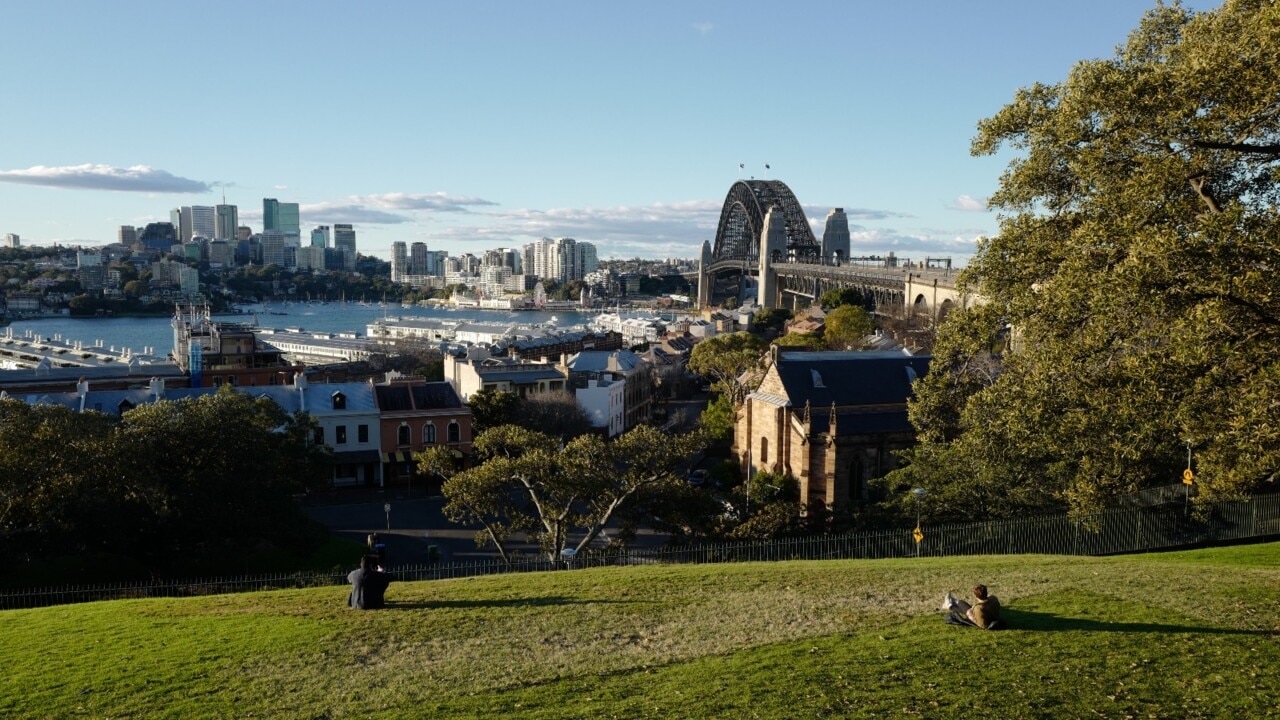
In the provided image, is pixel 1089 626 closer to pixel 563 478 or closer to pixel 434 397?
pixel 563 478

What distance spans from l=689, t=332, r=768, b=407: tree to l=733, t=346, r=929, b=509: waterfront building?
19.0ft

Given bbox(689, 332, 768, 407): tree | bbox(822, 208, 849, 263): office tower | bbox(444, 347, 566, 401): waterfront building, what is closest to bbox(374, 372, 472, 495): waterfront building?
bbox(444, 347, 566, 401): waterfront building

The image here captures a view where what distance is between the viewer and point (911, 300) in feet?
317

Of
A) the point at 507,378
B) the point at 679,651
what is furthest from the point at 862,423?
the point at 679,651

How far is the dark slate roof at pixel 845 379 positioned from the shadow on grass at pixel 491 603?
77.9 feet

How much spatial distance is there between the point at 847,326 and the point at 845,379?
139 feet

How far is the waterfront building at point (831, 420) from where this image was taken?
115 feet

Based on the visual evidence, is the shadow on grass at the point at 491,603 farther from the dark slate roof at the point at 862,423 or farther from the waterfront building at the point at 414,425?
the waterfront building at the point at 414,425

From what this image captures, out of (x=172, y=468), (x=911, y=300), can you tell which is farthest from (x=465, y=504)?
(x=911, y=300)

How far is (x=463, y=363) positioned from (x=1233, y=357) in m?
49.6

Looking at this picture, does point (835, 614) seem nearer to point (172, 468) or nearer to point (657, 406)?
point (172, 468)

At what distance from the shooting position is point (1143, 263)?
11367 mm

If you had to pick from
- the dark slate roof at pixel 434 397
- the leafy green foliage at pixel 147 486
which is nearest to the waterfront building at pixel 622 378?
the dark slate roof at pixel 434 397

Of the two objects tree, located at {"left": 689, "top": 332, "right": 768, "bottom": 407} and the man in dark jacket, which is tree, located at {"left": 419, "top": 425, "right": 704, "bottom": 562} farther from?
tree, located at {"left": 689, "top": 332, "right": 768, "bottom": 407}
